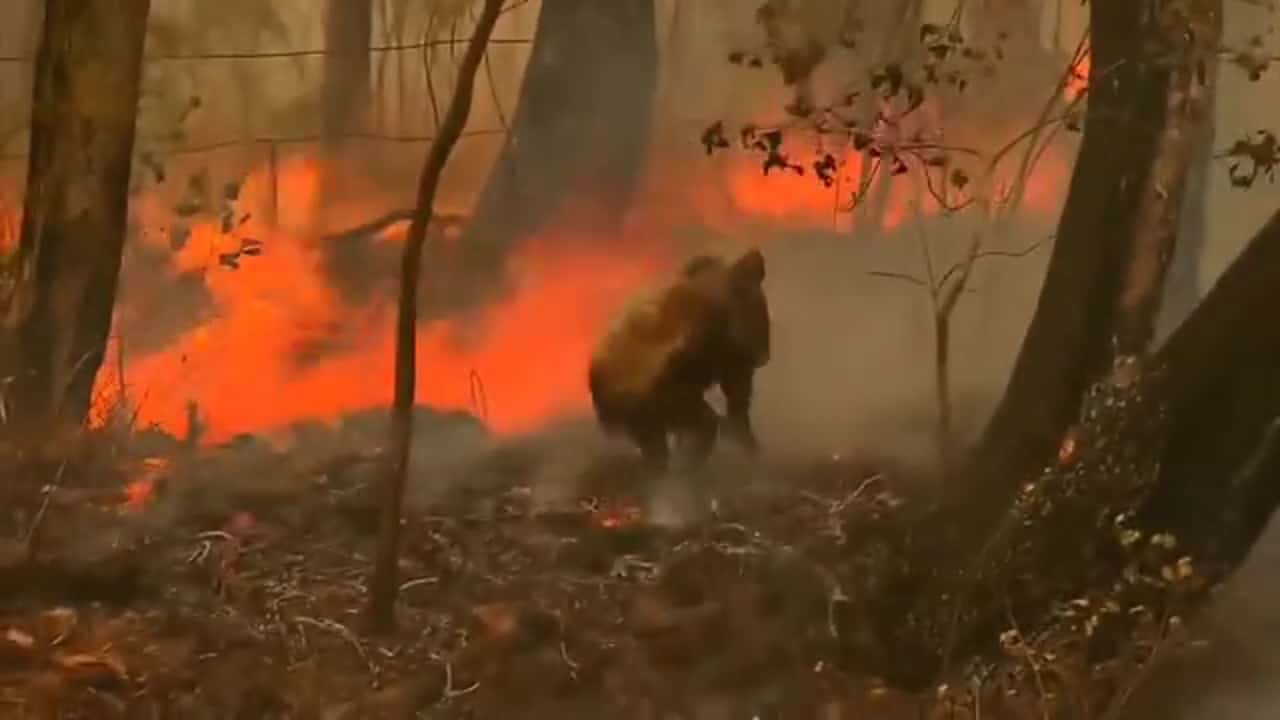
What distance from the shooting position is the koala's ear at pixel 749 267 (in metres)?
1.21

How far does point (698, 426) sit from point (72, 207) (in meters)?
0.50

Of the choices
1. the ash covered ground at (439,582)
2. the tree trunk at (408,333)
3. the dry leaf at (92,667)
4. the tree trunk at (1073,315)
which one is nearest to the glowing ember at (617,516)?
the ash covered ground at (439,582)

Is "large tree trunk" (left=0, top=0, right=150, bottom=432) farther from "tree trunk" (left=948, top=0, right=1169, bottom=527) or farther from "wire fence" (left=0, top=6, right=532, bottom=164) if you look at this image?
"tree trunk" (left=948, top=0, right=1169, bottom=527)

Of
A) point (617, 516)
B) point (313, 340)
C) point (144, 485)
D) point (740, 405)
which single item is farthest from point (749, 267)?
point (144, 485)

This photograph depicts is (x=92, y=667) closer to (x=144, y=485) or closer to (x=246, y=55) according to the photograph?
(x=144, y=485)

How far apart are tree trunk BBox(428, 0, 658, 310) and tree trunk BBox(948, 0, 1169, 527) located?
0.35 m

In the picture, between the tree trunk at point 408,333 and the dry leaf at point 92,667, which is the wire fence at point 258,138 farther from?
the dry leaf at point 92,667

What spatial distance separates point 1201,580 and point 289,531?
2.41 feet

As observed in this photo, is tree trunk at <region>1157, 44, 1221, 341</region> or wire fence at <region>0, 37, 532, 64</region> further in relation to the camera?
tree trunk at <region>1157, 44, 1221, 341</region>

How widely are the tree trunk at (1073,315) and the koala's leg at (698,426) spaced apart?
0.68ft

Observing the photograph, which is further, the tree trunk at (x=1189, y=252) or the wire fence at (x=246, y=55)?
the tree trunk at (x=1189, y=252)

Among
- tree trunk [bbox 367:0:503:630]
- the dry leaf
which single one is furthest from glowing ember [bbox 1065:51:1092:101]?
the dry leaf

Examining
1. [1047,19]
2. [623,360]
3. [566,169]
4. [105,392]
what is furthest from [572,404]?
[1047,19]

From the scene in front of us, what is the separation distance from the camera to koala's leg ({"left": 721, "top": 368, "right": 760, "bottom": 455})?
1.22 meters
